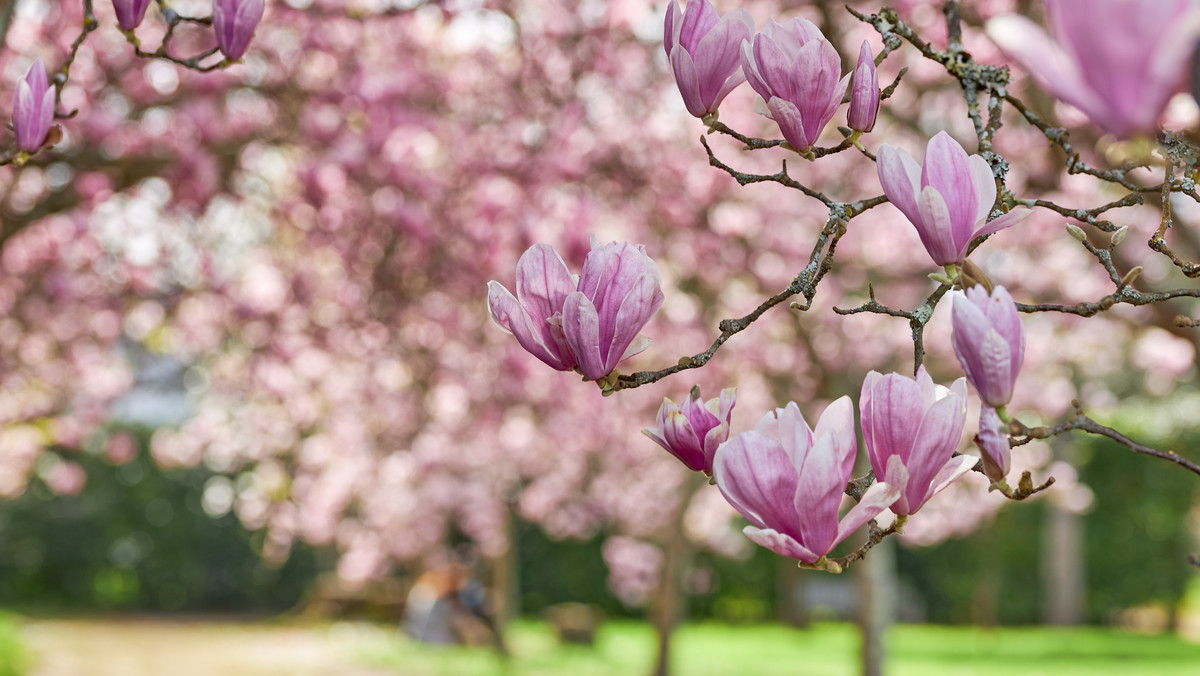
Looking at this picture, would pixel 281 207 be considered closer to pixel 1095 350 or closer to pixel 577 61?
pixel 577 61

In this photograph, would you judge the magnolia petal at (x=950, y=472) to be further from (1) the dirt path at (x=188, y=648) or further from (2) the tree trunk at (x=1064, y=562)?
(2) the tree trunk at (x=1064, y=562)

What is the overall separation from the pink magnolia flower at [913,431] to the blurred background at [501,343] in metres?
0.44

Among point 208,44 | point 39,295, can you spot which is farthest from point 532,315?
point 39,295

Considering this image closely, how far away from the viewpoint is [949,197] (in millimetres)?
968

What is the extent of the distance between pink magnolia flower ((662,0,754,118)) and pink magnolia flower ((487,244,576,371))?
250mm

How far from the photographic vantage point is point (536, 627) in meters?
15.1

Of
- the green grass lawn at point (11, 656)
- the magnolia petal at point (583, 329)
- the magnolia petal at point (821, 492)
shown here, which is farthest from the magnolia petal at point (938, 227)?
the green grass lawn at point (11, 656)

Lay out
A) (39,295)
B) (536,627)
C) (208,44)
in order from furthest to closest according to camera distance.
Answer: (536,627), (39,295), (208,44)

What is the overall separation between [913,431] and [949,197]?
22 centimetres

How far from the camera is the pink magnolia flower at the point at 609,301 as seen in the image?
3.36ft

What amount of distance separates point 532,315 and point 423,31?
5.42 metres

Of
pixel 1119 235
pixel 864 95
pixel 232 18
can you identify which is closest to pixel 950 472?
pixel 1119 235

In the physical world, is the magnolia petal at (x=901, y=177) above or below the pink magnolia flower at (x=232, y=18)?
below

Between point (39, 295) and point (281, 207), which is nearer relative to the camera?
point (281, 207)
